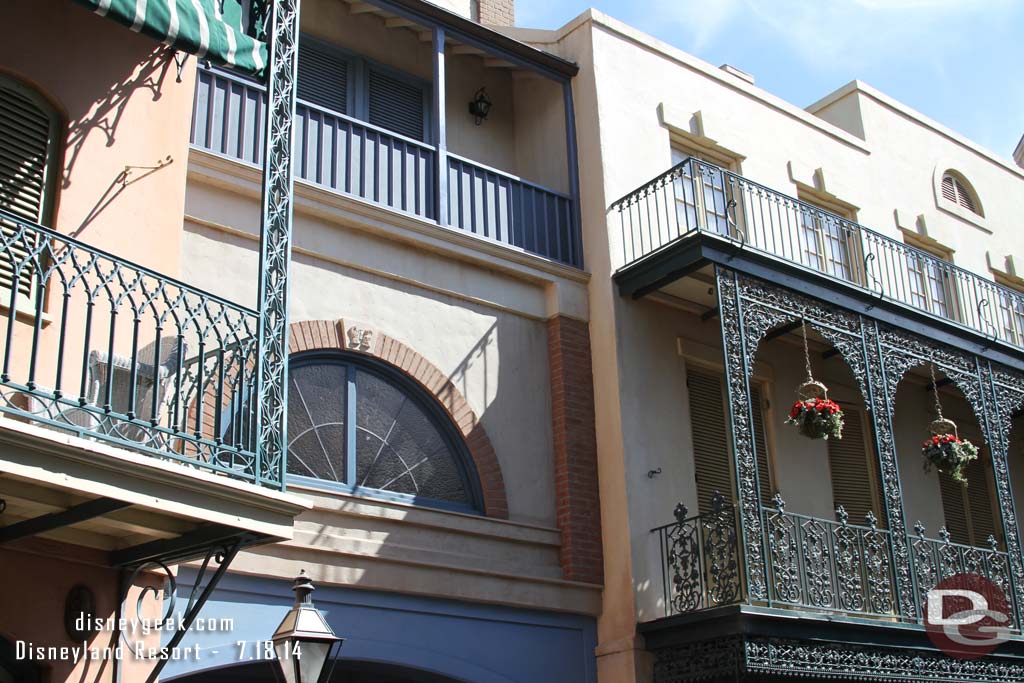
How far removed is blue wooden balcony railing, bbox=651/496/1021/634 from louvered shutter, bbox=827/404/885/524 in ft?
4.19

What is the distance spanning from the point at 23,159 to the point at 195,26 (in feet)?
4.58

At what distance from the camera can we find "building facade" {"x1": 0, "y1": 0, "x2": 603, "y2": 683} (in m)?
7.25

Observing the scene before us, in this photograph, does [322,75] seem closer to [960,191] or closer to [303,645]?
[303,645]

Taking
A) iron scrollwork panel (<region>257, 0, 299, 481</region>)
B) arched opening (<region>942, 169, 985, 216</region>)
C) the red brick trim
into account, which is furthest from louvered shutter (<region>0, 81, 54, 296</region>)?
arched opening (<region>942, 169, 985, 216</region>)

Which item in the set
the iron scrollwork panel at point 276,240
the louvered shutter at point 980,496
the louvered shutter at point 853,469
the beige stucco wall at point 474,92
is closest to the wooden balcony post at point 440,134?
the beige stucco wall at point 474,92

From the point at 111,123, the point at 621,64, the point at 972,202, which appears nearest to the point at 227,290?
the point at 111,123

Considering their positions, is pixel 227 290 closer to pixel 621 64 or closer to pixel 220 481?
pixel 220 481

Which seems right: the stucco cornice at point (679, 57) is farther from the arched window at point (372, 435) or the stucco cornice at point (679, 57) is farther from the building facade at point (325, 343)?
the arched window at point (372, 435)

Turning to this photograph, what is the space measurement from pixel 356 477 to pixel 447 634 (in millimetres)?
1494

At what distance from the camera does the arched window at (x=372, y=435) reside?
1002 cm

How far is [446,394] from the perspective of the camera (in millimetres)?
10953

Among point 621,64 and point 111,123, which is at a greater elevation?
point 621,64

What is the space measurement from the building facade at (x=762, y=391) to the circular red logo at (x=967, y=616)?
12 cm

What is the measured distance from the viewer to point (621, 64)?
524 inches
